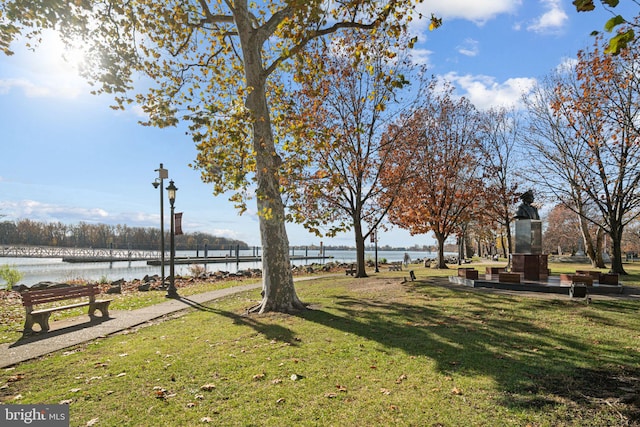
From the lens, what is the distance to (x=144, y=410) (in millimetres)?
4074

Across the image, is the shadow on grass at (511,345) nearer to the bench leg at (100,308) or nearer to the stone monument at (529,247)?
the stone monument at (529,247)

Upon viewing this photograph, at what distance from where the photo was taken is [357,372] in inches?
203

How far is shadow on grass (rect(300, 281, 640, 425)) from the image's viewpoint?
431 centimetres

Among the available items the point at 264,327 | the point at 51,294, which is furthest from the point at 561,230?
the point at 51,294

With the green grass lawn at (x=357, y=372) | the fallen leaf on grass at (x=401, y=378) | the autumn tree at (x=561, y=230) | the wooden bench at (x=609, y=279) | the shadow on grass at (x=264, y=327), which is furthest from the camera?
the autumn tree at (x=561, y=230)

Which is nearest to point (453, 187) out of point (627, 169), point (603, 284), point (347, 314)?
point (627, 169)

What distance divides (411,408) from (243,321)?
5770 millimetres

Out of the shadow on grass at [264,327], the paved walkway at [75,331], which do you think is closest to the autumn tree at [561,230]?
the shadow on grass at [264,327]

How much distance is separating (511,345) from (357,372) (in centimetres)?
319

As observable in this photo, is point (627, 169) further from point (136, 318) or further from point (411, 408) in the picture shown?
point (136, 318)

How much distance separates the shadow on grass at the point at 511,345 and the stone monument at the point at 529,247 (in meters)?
4.37

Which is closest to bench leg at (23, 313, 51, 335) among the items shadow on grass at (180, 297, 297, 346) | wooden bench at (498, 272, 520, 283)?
shadow on grass at (180, 297, 297, 346)

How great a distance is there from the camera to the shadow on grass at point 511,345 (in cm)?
431

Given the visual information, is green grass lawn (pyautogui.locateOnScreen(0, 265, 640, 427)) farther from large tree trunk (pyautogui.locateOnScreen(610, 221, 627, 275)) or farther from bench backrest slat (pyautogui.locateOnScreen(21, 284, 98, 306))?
large tree trunk (pyautogui.locateOnScreen(610, 221, 627, 275))
